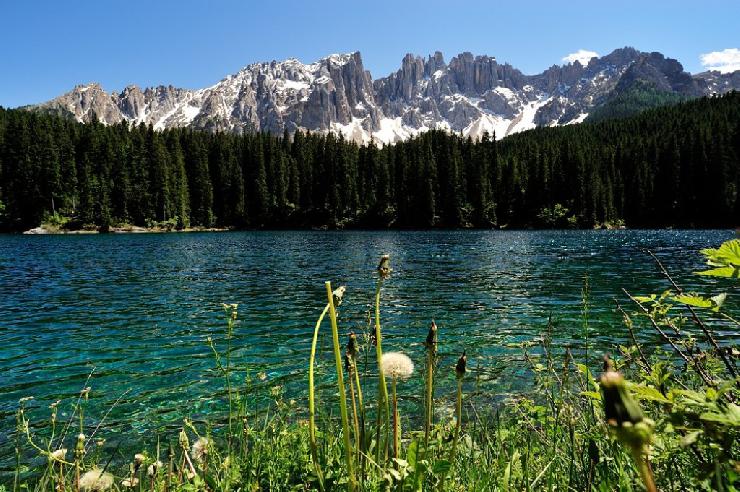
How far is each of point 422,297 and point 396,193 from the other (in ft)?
357

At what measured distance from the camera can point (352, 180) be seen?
12762 cm

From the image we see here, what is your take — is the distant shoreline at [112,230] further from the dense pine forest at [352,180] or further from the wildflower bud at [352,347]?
the wildflower bud at [352,347]

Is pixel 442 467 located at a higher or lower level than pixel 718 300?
lower

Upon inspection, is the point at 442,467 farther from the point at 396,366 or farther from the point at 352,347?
the point at 352,347

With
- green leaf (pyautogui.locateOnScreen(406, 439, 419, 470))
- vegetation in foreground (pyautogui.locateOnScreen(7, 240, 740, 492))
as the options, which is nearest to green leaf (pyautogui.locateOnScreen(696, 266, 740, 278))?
vegetation in foreground (pyautogui.locateOnScreen(7, 240, 740, 492))

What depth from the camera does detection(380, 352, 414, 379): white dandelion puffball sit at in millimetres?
2352

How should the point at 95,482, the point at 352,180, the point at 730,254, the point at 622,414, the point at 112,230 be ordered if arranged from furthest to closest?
the point at 352,180 < the point at 112,230 < the point at 95,482 < the point at 730,254 < the point at 622,414

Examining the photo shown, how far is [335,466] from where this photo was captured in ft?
9.55

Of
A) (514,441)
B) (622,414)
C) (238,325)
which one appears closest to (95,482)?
(622,414)

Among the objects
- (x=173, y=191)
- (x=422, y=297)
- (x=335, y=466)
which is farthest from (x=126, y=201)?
(x=335, y=466)

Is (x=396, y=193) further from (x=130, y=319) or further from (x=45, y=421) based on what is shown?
(x=45, y=421)

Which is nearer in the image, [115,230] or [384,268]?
[384,268]

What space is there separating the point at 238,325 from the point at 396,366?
532 inches

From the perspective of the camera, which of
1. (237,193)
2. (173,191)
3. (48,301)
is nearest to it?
(48,301)
